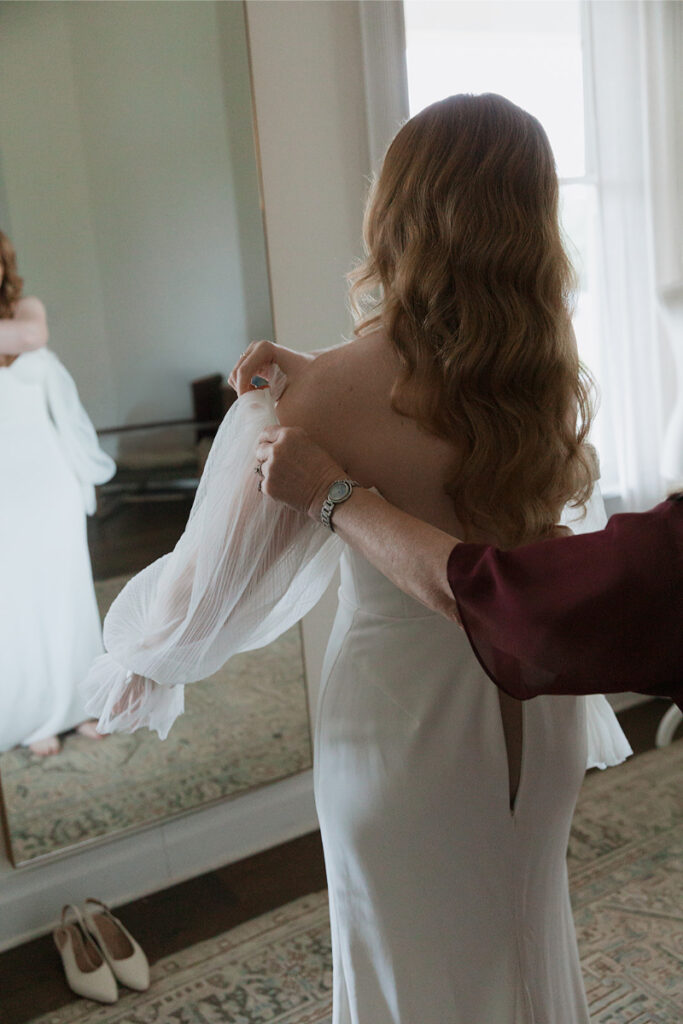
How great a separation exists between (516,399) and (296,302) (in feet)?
4.54

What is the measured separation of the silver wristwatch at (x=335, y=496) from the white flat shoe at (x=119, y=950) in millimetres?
1540

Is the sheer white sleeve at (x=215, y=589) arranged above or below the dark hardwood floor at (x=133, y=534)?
above

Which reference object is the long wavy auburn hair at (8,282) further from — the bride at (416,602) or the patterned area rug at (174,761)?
the bride at (416,602)

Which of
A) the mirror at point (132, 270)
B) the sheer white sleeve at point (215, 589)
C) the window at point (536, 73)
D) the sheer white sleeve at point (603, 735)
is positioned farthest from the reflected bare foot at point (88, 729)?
the window at point (536, 73)

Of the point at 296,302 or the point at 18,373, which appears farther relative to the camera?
the point at 296,302

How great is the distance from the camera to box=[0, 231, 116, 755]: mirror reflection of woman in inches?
83.0

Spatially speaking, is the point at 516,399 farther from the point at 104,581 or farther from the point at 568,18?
the point at 568,18

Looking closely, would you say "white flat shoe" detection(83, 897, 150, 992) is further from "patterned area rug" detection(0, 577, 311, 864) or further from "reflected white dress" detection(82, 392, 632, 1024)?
"reflected white dress" detection(82, 392, 632, 1024)

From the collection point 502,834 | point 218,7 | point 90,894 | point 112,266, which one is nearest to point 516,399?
point 502,834

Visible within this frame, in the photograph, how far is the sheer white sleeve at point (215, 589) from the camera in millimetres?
1252

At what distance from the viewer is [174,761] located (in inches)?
96.9

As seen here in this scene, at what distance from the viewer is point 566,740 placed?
4.34ft

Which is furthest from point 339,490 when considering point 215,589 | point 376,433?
point 215,589

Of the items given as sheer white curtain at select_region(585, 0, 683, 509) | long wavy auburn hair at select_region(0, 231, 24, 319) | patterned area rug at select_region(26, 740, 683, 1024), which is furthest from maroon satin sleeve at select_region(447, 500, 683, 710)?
sheer white curtain at select_region(585, 0, 683, 509)
